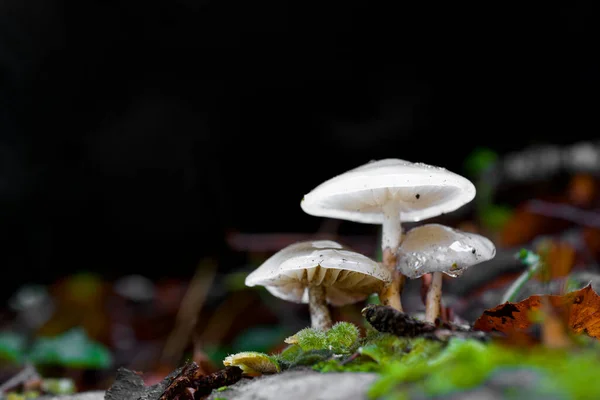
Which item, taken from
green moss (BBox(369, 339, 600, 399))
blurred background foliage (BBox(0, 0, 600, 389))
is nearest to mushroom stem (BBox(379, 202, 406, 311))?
green moss (BBox(369, 339, 600, 399))

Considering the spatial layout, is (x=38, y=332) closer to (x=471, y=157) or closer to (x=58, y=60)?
(x=58, y=60)

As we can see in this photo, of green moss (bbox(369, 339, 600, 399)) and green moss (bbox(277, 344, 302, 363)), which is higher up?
green moss (bbox(369, 339, 600, 399))

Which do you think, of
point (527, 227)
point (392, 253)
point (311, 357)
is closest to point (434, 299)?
point (392, 253)

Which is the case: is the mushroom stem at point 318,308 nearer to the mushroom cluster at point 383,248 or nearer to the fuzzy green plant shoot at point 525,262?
the mushroom cluster at point 383,248

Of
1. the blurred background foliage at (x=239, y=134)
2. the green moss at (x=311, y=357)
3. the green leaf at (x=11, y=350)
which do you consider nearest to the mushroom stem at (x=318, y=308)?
the green moss at (x=311, y=357)

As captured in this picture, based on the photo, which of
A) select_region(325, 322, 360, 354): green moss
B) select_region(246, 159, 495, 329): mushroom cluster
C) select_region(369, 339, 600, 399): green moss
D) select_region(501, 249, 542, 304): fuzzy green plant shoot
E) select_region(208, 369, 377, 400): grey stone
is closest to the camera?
select_region(369, 339, 600, 399): green moss

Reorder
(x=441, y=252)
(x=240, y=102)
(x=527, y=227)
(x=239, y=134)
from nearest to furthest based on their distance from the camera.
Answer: (x=441, y=252) < (x=527, y=227) < (x=240, y=102) < (x=239, y=134)

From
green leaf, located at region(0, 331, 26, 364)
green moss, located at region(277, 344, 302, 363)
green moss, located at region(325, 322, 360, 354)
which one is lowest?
green leaf, located at region(0, 331, 26, 364)

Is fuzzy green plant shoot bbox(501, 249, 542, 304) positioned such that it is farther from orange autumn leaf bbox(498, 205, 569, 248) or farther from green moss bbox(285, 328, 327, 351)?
orange autumn leaf bbox(498, 205, 569, 248)

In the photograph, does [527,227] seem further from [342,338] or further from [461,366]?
[461,366]
